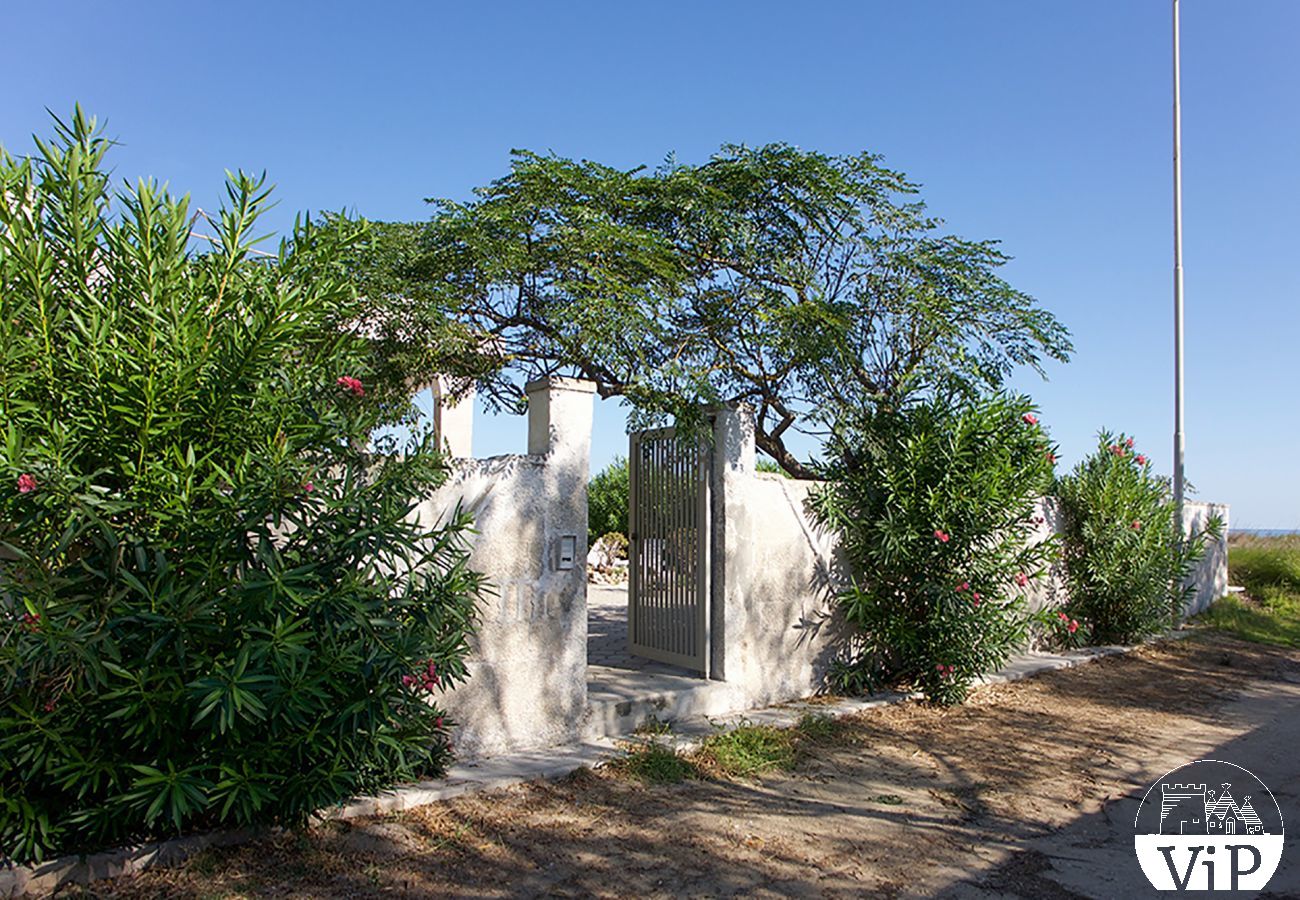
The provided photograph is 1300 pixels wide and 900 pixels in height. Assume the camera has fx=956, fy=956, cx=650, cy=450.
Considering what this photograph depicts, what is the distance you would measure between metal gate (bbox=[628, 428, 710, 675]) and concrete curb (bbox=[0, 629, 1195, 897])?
819 millimetres

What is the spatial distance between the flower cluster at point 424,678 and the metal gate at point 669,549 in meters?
2.94

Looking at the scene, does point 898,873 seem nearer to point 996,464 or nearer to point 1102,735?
point 1102,735

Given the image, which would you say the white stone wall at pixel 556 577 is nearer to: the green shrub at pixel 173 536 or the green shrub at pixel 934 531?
the green shrub at pixel 934 531

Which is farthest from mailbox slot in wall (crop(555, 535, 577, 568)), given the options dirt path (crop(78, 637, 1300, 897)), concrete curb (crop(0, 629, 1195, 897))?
dirt path (crop(78, 637, 1300, 897))

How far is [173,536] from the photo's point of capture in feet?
13.6

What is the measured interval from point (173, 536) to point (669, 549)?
435 cm

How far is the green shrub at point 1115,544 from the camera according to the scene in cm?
1091

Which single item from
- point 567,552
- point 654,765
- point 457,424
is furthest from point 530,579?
point 457,424

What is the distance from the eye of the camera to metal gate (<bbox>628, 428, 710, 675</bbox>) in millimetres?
7422

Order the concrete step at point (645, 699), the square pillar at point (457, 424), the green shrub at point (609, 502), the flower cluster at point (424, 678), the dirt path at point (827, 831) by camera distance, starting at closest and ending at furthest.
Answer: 1. the dirt path at point (827, 831)
2. the flower cluster at point (424, 678)
3. the concrete step at point (645, 699)
4. the square pillar at point (457, 424)
5. the green shrub at point (609, 502)

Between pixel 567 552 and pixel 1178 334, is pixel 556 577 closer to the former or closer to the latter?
pixel 567 552

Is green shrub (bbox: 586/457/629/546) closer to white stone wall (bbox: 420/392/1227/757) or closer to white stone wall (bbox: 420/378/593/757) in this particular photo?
white stone wall (bbox: 420/392/1227/757)

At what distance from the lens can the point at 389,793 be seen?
4980mm

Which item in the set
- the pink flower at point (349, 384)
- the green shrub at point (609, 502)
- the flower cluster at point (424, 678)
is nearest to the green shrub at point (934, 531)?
the flower cluster at point (424, 678)
